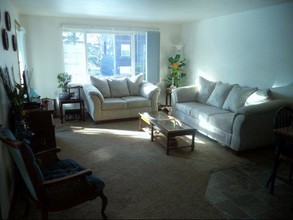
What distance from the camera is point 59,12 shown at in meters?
4.66

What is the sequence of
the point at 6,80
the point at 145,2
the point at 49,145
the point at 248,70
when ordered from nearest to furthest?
the point at 6,80
the point at 49,145
the point at 145,2
the point at 248,70

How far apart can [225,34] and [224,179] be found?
323 centimetres

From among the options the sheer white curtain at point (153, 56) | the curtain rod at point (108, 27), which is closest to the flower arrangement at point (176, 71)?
the sheer white curtain at point (153, 56)

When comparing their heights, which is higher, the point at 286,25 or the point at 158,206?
the point at 286,25

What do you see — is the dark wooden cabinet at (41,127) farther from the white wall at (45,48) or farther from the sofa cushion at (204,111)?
the white wall at (45,48)

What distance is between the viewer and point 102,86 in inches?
208

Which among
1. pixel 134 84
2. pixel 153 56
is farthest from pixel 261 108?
pixel 153 56

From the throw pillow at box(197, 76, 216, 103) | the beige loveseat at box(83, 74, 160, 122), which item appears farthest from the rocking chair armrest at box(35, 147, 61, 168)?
the throw pillow at box(197, 76, 216, 103)

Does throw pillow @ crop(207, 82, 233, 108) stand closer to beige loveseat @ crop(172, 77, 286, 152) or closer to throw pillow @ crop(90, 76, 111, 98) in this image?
beige loveseat @ crop(172, 77, 286, 152)

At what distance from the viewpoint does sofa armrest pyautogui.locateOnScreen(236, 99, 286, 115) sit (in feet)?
10.7

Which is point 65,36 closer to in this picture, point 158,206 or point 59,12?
point 59,12

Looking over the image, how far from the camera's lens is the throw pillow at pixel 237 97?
3963mm

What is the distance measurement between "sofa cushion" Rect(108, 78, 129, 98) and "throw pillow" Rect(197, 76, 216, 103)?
5.58ft

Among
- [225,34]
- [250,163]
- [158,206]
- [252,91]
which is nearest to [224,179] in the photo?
[250,163]
